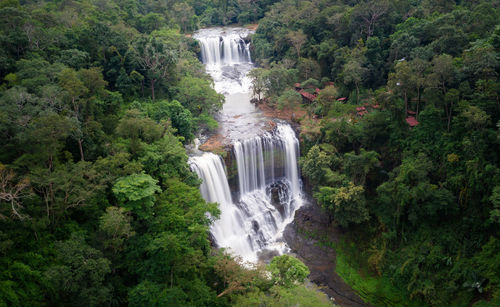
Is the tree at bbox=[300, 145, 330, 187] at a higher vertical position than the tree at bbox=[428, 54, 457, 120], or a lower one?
lower

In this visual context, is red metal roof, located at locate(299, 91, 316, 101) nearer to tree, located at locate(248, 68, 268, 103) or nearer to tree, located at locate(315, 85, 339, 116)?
tree, located at locate(315, 85, 339, 116)

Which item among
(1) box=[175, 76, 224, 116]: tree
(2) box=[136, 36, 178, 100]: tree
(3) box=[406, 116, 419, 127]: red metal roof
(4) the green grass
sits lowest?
(4) the green grass

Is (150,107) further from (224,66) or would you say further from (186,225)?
(224,66)

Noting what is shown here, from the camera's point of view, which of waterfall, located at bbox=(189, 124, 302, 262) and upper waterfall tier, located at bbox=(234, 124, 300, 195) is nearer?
waterfall, located at bbox=(189, 124, 302, 262)

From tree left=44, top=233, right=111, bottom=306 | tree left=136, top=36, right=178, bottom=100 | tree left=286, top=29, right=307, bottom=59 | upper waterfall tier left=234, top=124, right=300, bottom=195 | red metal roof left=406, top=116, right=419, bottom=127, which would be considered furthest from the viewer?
tree left=286, top=29, right=307, bottom=59

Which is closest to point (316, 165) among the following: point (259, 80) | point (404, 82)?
point (404, 82)

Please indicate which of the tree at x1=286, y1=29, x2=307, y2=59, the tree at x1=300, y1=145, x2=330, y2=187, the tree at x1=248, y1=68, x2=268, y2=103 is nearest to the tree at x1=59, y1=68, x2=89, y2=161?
the tree at x1=300, y1=145, x2=330, y2=187
